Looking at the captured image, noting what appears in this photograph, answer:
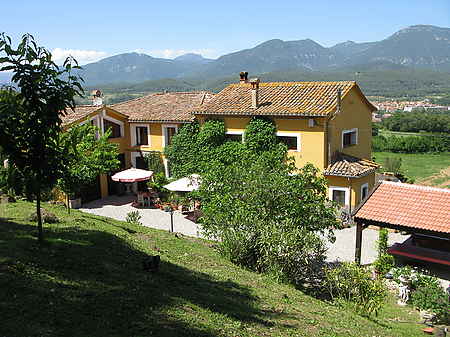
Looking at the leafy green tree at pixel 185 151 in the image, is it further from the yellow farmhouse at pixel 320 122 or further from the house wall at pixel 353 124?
the house wall at pixel 353 124

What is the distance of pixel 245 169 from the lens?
14664 mm

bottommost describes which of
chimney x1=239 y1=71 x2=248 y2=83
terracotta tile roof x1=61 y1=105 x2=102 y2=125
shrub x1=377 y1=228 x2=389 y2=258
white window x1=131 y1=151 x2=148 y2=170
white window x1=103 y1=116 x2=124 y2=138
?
shrub x1=377 y1=228 x2=389 y2=258

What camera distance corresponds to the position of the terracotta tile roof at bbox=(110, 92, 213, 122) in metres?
27.0

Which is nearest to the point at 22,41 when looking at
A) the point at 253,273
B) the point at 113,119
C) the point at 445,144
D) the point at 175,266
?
the point at 175,266

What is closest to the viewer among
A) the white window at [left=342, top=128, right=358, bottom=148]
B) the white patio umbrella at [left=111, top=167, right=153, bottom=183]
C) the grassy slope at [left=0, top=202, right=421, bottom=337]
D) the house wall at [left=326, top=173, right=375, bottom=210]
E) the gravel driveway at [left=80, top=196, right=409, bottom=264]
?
the grassy slope at [left=0, top=202, right=421, bottom=337]

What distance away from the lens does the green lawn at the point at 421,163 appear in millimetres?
40000

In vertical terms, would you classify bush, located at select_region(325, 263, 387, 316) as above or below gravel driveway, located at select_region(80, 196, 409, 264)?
above

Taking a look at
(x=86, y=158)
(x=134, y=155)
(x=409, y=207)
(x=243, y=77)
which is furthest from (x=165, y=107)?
(x=409, y=207)

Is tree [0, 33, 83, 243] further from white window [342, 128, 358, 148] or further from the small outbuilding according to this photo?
white window [342, 128, 358, 148]

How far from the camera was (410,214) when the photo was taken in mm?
14297

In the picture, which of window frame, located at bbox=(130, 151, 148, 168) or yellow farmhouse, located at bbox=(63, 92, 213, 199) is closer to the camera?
yellow farmhouse, located at bbox=(63, 92, 213, 199)

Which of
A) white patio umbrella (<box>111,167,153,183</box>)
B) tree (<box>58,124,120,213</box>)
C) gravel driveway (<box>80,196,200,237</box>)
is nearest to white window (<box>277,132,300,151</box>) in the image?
gravel driveway (<box>80,196,200,237</box>)

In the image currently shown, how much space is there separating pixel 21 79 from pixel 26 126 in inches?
33.5

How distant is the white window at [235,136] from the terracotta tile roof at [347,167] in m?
5.17
